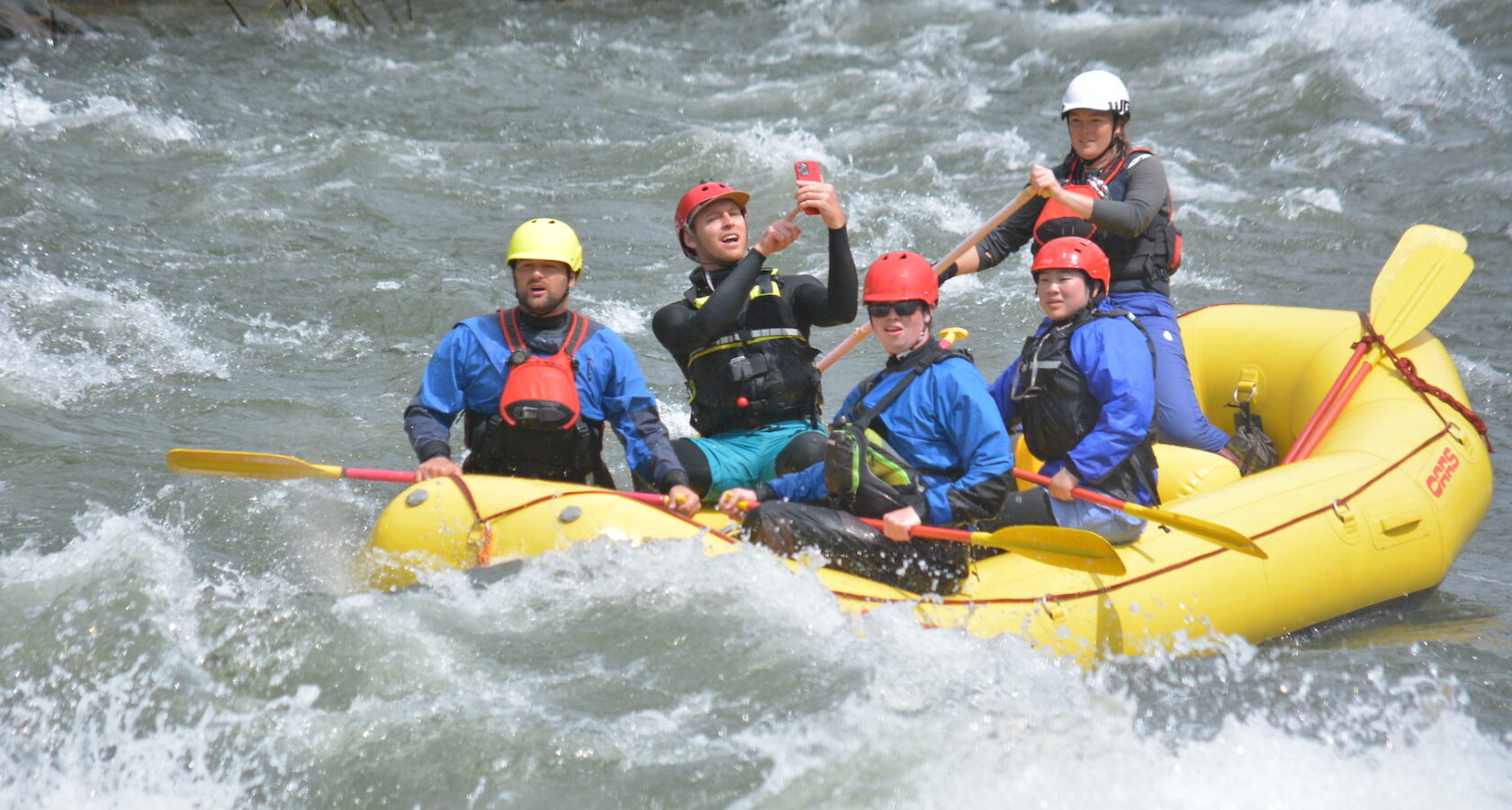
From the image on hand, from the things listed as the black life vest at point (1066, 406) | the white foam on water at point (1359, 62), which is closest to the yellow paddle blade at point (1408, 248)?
the black life vest at point (1066, 406)

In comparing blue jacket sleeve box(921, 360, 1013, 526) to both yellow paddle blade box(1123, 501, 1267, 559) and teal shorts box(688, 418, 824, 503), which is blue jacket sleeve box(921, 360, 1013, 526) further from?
teal shorts box(688, 418, 824, 503)

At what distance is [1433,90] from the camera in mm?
Answer: 12203

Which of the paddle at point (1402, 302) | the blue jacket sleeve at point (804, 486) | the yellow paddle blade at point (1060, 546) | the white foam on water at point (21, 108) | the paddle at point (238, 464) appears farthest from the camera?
the white foam on water at point (21, 108)

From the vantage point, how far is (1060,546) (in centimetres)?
375

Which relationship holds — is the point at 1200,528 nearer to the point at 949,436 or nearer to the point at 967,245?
the point at 949,436

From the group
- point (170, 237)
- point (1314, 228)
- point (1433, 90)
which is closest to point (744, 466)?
point (170, 237)

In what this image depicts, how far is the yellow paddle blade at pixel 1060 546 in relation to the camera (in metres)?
3.69

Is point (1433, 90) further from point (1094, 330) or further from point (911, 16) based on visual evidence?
point (1094, 330)

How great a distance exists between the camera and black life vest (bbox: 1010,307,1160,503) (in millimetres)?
4156

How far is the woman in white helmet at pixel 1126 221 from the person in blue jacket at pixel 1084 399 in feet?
1.46

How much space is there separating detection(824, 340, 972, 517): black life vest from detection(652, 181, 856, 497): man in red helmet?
261 millimetres

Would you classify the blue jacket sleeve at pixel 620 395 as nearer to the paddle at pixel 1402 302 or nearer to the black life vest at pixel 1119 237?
the black life vest at pixel 1119 237

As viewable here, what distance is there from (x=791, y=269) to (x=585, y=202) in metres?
1.80

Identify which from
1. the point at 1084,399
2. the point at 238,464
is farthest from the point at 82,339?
the point at 1084,399
